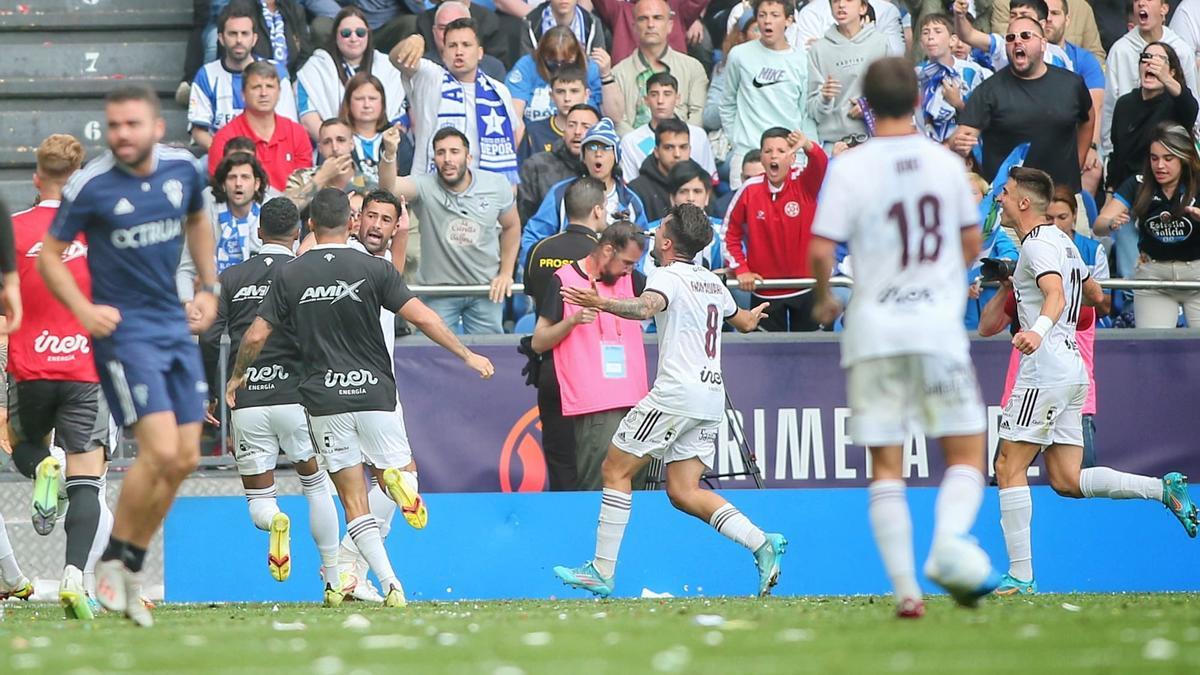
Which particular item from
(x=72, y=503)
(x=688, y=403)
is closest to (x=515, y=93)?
(x=688, y=403)

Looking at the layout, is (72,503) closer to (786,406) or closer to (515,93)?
(786,406)

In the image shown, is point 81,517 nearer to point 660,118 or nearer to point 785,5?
point 660,118

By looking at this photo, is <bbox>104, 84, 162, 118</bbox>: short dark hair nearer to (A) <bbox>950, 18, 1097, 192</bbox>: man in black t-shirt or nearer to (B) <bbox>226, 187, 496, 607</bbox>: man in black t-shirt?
(B) <bbox>226, 187, 496, 607</bbox>: man in black t-shirt

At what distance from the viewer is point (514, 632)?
662cm

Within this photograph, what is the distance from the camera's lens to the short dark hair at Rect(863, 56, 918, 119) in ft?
21.9

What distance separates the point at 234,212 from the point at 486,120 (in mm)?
2526

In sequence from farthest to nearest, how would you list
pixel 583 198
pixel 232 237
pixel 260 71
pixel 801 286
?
pixel 260 71, pixel 801 286, pixel 232 237, pixel 583 198

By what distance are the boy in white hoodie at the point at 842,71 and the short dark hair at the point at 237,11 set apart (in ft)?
15.6

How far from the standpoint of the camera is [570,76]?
14781 millimetres

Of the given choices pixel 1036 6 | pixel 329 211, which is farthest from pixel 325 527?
pixel 1036 6

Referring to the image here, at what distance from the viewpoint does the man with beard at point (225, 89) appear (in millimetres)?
14680

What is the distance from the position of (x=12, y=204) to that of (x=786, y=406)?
24.4ft

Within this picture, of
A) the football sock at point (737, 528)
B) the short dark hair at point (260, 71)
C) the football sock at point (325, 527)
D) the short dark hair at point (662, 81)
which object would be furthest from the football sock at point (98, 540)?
the short dark hair at point (662, 81)

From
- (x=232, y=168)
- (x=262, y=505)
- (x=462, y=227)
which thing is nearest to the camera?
(x=262, y=505)
